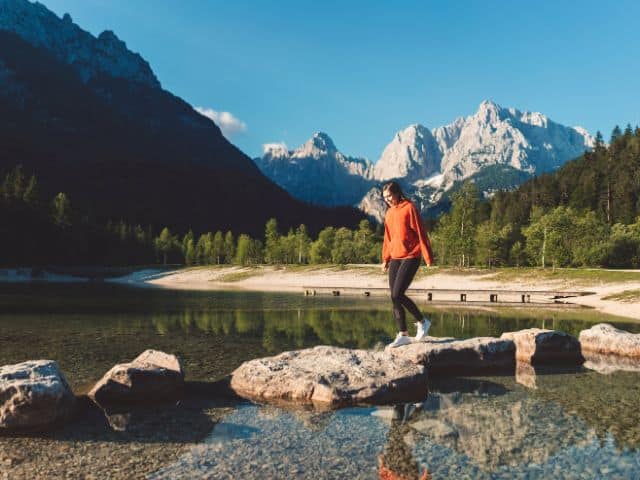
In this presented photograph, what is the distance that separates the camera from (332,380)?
30.8 ft

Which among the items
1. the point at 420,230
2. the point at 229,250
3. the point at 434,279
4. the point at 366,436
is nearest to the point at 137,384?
the point at 366,436

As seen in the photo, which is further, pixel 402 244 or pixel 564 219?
pixel 564 219

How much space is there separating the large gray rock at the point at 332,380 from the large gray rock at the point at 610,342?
879 cm

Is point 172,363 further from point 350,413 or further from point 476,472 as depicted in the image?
point 476,472

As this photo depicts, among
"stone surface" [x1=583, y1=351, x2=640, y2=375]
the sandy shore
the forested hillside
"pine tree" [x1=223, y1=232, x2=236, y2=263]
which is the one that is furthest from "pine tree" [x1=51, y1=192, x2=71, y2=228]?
"stone surface" [x1=583, y1=351, x2=640, y2=375]

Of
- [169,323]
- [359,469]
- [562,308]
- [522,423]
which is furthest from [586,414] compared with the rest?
[562,308]

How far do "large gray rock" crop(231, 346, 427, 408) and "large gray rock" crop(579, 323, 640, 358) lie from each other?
8.79 metres

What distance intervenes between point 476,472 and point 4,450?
20.4ft

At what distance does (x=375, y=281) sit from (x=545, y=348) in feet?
207

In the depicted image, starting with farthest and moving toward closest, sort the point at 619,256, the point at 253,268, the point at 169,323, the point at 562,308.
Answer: the point at 253,268 < the point at 619,256 < the point at 562,308 < the point at 169,323

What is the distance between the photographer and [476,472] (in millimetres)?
5777

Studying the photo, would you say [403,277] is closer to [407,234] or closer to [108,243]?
[407,234]

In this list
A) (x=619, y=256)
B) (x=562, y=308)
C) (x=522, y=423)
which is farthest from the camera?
(x=619, y=256)

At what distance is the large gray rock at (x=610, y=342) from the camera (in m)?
14.9
